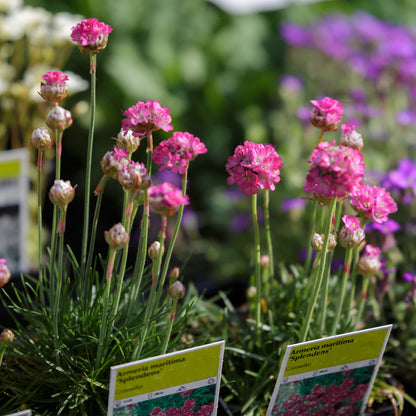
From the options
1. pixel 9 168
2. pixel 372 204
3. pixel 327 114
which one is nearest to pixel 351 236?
pixel 372 204


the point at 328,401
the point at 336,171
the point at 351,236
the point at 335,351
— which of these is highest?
the point at 336,171

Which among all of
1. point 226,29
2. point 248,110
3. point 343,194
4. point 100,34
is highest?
point 100,34

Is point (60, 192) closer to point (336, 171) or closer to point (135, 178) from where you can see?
point (135, 178)

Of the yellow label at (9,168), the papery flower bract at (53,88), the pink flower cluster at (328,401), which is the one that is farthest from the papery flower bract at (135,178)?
the yellow label at (9,168)

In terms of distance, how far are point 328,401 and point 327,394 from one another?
19 mm

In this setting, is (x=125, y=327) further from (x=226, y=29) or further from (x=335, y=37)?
(x=226, y=29)

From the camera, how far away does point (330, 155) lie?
597 millimetres

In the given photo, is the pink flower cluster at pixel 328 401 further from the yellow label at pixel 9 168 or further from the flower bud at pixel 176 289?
the yellow label at pixel 9 168

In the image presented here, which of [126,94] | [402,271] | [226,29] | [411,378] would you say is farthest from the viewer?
[226,29]

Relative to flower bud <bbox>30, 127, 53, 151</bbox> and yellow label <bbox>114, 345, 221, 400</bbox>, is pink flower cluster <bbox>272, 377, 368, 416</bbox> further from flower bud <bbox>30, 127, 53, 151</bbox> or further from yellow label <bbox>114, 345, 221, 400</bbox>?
flower bud <bbox>30, 127, 53, 151</bbox>

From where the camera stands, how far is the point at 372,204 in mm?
680

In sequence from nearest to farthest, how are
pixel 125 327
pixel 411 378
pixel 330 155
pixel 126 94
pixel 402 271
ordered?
1. pixel 330 155
2. pixel 125 327
3. pixel 411 378
4. pixel 402 271
5. pixel 126 94

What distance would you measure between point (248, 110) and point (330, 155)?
1687mm

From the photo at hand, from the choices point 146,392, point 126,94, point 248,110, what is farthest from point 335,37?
point 146,392
